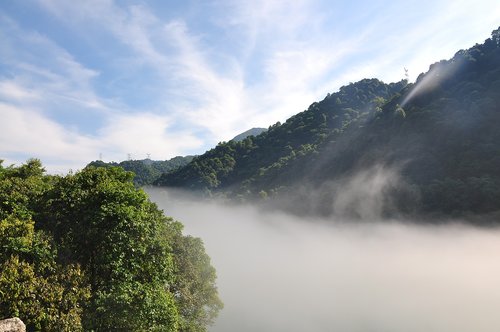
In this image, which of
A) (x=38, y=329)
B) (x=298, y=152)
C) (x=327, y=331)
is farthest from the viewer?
(x=298, y=152)

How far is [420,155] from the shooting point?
373 ft

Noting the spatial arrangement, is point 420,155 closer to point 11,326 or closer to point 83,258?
point 83,258

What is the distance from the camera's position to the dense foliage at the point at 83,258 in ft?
55.8

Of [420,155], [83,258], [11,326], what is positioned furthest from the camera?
[420,155]

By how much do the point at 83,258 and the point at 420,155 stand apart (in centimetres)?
11304

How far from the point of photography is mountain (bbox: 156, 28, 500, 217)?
9944 cm

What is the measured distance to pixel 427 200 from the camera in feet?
343

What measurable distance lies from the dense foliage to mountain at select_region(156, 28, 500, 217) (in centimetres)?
9674

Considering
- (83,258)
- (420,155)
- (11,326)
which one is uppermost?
(420,155)

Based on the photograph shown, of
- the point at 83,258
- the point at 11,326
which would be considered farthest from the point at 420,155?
the point at 11,326

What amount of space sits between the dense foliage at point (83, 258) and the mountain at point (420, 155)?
96736 mm

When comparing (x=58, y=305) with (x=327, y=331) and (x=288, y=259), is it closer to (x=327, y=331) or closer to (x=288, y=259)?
(x=327, y=331)

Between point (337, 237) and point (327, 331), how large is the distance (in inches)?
3015

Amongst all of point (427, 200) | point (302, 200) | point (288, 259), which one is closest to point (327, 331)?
point (427, 200)
